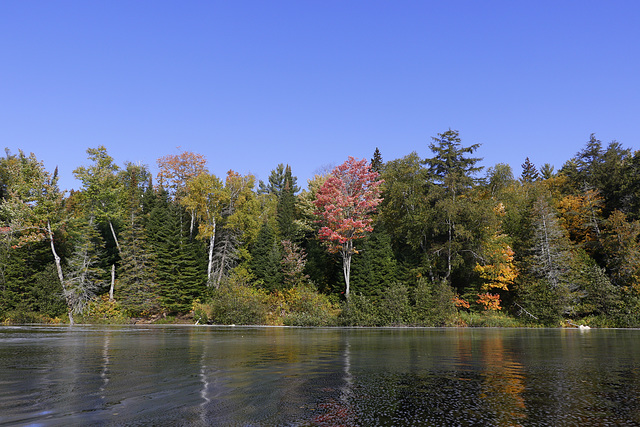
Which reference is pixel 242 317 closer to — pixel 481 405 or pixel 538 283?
pixel 538 283

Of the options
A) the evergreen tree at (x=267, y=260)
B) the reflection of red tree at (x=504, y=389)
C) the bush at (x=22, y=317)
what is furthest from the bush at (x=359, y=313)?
the bush at (x=22, y=317)

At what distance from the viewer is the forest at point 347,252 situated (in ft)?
137

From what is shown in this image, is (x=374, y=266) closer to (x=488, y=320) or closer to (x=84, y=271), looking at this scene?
(x=488, y=320)

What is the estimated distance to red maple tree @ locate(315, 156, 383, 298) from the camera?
1763 inches

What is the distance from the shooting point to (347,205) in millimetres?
45062

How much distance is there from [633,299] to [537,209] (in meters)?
11.4

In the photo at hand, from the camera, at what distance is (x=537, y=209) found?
45.4 meters

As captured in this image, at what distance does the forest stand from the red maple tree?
154 mm

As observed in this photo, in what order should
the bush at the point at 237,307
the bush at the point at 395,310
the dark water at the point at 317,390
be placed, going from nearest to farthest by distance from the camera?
1. the dark water at the point at 317,390
2. the bush at the point at 395,310
3. the bush at the point at 237,307

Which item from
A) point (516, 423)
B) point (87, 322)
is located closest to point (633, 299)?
point (516, 423)

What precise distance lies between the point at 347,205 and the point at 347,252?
5.25m

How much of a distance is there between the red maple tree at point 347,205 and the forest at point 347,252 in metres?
0.15

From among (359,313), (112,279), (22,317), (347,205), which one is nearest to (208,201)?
(112,279)

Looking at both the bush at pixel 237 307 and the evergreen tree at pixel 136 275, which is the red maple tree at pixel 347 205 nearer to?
the bush at pixel 237 307
